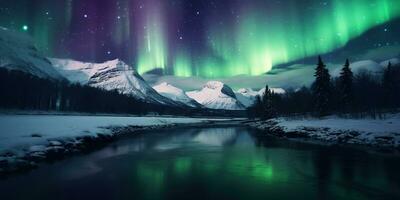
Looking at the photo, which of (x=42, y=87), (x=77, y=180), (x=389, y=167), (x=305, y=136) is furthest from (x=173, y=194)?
(x=42, y=87)

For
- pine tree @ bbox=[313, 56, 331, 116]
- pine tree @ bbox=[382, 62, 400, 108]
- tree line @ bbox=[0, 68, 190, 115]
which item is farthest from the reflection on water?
tree line @ bbox=[0, 68, 190, 115]

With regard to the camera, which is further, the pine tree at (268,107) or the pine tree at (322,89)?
the pine tree at (268,107)

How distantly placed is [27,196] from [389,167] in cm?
1966

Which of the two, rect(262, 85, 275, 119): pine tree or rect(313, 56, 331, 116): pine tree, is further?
rect(262, 85, 275, 119): pine tree

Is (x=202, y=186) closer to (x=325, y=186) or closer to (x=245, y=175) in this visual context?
(x=245, y=175)

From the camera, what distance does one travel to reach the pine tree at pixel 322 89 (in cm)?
6254

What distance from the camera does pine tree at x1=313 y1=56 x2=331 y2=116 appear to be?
62541 millimetres

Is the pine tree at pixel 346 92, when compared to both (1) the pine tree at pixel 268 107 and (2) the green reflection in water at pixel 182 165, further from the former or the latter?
(2) the green reflection in water at pixel 182 165

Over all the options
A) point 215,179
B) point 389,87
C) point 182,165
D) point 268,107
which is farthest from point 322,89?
point 215,179

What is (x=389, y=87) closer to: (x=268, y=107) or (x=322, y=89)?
(x=322, y=89)

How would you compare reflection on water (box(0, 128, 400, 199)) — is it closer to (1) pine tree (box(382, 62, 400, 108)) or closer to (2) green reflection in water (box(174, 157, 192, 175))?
(2) green reflection in water (box(174, 157, 192, 175))

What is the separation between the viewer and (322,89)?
64.9 m

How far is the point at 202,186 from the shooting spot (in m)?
13.3

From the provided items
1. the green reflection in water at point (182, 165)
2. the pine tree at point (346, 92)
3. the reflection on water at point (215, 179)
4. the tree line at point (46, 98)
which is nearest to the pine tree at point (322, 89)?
the pine tree at point (346, 92)
